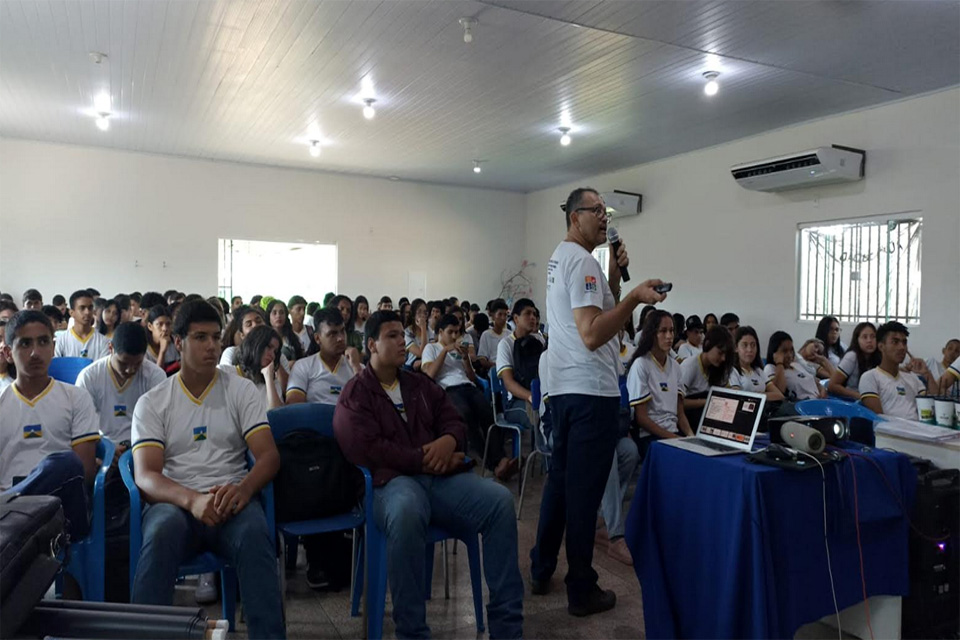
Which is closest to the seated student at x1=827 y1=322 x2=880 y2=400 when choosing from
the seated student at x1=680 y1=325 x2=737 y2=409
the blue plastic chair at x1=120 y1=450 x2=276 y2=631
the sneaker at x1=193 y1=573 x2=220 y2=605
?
the seated student at x1=680 y1=325 x2=737 y2=409

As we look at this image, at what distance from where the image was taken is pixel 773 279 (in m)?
7.74

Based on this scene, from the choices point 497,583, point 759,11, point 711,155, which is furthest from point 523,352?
point 711,155

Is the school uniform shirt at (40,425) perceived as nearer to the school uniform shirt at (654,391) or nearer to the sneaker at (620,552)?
the sneaker at (620,552)

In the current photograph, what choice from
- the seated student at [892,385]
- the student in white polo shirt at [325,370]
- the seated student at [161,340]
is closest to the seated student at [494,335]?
the student in white polo shirt at [325,370]

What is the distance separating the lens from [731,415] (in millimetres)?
2328

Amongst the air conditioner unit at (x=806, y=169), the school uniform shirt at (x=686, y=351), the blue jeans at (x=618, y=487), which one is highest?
the air conditioner unit at (x=806, y=169)

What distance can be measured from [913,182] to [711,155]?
268cm

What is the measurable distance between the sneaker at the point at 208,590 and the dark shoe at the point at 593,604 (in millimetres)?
1528

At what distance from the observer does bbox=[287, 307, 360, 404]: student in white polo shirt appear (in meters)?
3.62

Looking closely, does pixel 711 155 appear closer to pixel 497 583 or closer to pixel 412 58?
pixel 412 58

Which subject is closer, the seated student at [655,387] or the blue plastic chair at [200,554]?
the blue plastic chair at [200,554]

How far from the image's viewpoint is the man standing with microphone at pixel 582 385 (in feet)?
8.23

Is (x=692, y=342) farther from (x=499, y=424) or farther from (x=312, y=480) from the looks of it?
(x=312, y=480)

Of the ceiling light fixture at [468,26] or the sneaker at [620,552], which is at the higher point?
the ceiling light fixture at [468,26]
